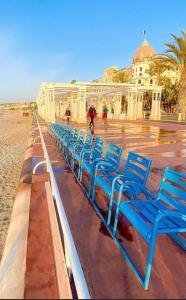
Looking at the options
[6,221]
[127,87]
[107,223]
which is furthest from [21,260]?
[127,87]

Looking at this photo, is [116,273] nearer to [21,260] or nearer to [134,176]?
[21,260]

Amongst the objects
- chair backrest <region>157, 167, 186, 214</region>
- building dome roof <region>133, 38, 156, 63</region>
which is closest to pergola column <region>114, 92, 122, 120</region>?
chair backrest <region>157, 167, 186, 214</region>

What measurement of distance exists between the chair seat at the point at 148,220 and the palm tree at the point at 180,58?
22876 millimetres

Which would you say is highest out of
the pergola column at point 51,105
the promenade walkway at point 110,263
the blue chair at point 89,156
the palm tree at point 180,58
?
the palm tree at point 180,58

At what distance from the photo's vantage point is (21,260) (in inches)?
90.9

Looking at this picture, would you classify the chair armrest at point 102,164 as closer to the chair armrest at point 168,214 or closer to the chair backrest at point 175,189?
the chair backrest at point 175,189

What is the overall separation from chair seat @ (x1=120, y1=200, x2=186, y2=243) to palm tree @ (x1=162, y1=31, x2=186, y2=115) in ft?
75.1

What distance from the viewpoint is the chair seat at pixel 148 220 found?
2156 mm

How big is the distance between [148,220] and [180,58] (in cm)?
2353

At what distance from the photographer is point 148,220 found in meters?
2.39

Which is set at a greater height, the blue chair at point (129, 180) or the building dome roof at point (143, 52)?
the building dome roof at point (143, 52)

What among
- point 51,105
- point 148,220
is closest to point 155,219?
point 148,220

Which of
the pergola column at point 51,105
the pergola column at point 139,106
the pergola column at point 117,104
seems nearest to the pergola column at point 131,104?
the pergola column at point 139,106

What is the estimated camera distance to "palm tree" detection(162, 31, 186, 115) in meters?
22.3
